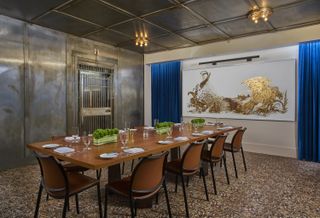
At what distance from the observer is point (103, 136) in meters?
2.62

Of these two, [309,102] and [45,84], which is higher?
[45,84]

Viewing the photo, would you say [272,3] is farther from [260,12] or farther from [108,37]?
[108,37]

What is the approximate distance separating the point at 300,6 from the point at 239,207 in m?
3.35

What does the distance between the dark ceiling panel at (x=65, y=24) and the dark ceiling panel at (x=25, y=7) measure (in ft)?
0.70

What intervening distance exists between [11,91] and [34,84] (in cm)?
45

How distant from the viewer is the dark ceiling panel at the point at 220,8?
3.54 meters

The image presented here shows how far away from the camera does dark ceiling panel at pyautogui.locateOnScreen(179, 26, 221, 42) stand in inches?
190

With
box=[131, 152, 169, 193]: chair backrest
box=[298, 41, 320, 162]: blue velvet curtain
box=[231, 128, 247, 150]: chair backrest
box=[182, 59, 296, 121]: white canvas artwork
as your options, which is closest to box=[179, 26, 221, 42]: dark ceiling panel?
box=[182, 59, 296, 121]: white canvas artwork

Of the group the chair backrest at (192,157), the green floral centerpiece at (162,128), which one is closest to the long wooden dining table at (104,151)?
the chair backrest at (192,157)

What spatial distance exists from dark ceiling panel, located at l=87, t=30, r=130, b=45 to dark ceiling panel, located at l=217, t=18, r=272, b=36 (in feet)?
7.60

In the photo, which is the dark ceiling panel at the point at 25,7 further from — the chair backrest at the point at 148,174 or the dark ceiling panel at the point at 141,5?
the chair backrest at the point at 148,174

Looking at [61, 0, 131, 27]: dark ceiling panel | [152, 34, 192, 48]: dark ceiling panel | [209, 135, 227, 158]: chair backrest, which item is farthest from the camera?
[152, 34, 192, 48]: dark ceiling panel

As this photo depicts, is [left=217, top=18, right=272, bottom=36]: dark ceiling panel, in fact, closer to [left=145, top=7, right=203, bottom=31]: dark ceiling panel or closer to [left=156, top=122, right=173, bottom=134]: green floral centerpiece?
[left=145, top=7, right=203, bottom=31]: dark ceiling panel

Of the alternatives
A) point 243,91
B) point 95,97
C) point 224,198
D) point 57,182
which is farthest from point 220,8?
point 95,97
